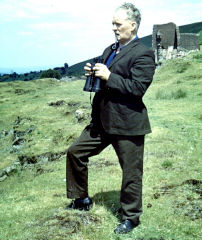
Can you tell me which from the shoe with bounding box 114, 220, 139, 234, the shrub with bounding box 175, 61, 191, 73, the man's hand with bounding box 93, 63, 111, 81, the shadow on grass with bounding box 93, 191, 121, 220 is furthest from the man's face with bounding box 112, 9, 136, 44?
the shrub with bounding box 175, 61, 191, 73

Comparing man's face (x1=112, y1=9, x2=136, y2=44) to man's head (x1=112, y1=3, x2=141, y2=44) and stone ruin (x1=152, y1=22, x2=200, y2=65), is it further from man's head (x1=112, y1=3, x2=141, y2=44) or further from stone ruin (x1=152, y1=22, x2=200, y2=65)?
stone ruin (x1=152, y1=22, x2=200, y2=65)

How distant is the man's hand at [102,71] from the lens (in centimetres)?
459

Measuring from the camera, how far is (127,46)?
4.68 metres

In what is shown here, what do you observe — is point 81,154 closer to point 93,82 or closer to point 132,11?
point 93,82

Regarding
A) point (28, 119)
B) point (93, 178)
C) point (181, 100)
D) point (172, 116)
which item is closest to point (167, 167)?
point (93, 178)

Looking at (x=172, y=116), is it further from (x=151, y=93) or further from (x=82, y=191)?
(x=82, y=191)

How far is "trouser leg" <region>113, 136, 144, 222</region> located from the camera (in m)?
4.80

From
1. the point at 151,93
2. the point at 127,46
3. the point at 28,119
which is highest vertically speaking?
the point at 127,46

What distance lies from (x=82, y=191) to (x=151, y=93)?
59.6 feet

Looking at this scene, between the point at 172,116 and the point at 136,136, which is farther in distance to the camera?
the point at 172,116

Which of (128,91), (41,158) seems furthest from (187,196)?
(41,158)

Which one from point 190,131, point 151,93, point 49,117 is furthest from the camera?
point 151,93

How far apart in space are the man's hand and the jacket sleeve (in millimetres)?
56

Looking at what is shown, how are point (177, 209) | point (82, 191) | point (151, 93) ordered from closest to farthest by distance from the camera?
1. point (82, 191)
2. point (177, 209)
3. point (151, 93)
